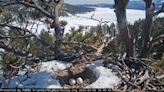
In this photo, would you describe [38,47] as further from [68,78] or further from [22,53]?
[68,78]

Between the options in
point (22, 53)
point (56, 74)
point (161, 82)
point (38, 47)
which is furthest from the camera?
point (38, 47)

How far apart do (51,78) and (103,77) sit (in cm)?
74

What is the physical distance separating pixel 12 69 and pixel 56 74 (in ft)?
2.34

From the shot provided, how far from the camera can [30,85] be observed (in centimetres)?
618

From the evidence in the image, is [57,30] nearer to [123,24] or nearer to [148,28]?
[123,24]

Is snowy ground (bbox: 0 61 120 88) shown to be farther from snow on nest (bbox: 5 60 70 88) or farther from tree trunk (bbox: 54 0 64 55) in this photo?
tree trunk (bbox: 54 0 64 55)

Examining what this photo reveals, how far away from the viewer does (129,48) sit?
329 inches

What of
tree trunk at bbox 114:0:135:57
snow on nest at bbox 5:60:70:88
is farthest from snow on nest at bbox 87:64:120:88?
tree trunk at bbox 114:0:135:57

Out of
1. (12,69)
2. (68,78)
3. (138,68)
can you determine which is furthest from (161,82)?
(12,69)

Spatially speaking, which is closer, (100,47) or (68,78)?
(68,78)

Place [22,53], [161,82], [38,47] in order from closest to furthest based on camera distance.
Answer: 1. [161,82]
2. [22,53]
3. [38,47]

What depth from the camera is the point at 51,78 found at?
6227 mm

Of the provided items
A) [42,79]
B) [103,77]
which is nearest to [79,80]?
[103,77]

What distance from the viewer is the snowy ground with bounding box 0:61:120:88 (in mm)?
5984
